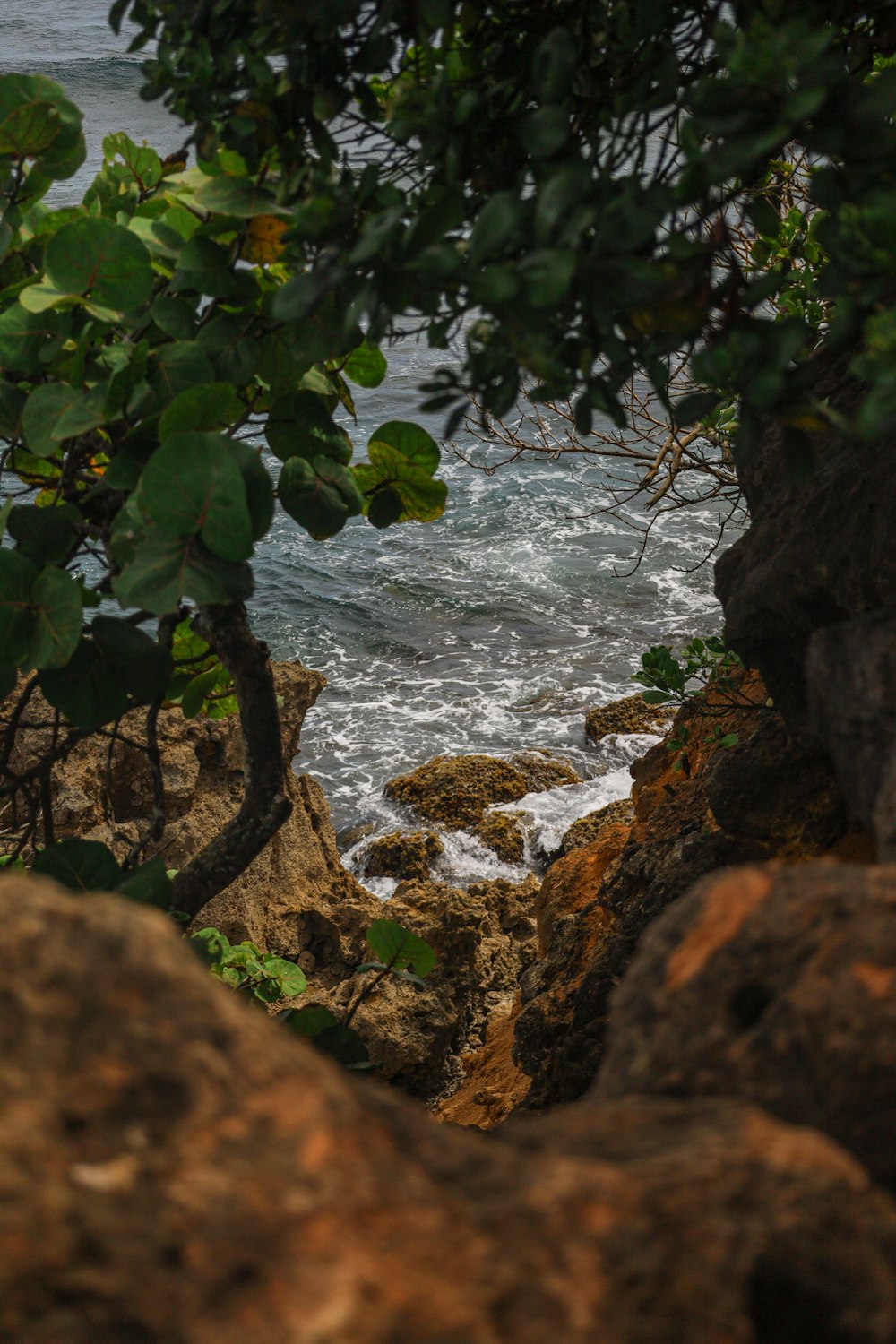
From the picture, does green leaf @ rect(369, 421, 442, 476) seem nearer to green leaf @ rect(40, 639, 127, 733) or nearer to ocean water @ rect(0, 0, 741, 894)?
green leaf @ rect(40, 639, 127, 733)

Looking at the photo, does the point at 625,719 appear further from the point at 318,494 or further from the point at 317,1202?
the point at 317,1202

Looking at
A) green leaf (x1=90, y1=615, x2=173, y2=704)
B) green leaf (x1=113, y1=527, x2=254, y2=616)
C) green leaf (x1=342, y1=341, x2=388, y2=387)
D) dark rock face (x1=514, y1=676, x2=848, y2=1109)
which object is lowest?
dark rock face (x1=514, y1=676, x2=848, y2=1109)

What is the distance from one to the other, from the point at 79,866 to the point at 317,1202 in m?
1.46

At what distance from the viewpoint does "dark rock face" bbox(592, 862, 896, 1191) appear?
1165 millimetres

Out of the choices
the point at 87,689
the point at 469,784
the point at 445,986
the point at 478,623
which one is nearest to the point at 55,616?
the point at 87,689

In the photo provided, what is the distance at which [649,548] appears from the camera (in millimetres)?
16656

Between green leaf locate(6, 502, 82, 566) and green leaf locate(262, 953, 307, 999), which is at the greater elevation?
green leaf locate(6, 502, 82, 566)

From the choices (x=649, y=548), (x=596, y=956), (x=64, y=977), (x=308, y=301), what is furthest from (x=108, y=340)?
(x=649, y=548)

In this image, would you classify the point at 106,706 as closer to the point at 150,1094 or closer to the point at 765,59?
the point at 150,1094

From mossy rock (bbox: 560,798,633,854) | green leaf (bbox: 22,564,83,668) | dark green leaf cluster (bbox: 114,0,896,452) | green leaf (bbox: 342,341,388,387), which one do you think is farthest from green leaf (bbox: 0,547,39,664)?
mossy rock (bbox: 560,798,633,854)

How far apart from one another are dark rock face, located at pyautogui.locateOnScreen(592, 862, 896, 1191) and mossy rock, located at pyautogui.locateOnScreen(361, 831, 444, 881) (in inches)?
319

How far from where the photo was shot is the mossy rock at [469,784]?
10688mm

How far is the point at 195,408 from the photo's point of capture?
208 centimetres

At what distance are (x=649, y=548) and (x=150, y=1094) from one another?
16.2 m
